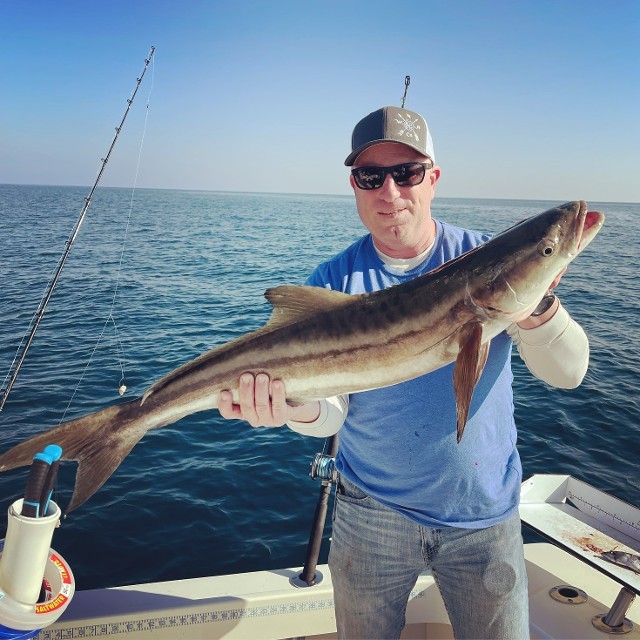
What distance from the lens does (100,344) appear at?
54.7 feet

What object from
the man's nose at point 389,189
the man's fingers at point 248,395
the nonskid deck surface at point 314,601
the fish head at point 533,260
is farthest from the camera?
the nonskid deck surface at point 314,601

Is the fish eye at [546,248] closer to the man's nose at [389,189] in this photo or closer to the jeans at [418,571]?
the man's nose at [389,189]

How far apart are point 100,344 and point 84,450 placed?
46.9 feet

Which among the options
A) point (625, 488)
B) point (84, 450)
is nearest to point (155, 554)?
point (84, 450)

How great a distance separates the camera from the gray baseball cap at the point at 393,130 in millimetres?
3671

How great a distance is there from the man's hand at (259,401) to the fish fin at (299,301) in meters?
0.37

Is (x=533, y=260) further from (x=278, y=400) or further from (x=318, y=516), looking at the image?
(x=318, y=516)

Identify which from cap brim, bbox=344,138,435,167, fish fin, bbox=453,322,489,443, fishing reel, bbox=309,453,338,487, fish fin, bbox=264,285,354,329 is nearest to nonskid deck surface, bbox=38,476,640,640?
fishing reel, bbox=309,453,338,487

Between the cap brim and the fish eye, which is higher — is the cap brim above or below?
above

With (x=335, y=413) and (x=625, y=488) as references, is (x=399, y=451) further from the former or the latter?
(x=625, y=488)

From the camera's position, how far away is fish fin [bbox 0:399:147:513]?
10.9ft

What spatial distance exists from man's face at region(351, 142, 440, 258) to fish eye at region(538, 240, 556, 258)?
0.89 meters

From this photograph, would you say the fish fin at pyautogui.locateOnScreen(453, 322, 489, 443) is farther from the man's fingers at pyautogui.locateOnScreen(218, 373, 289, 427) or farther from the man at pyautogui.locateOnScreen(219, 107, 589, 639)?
the man's fingers at pyautogui.locateOnScreen(218, 373, 289, 427)

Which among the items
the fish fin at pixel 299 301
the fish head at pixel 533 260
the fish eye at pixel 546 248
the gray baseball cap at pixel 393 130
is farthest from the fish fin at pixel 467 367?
the gray baseball cap at pixel 393 130
